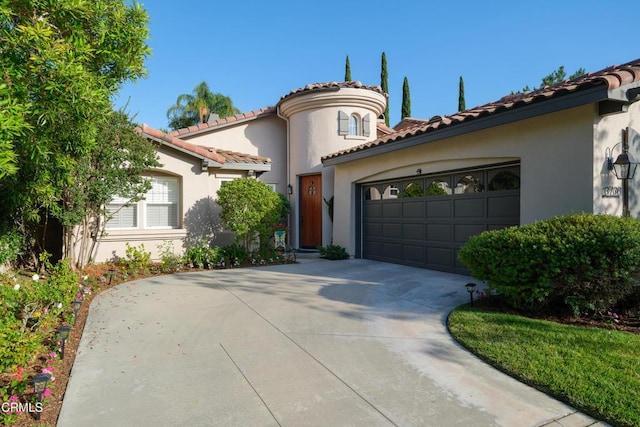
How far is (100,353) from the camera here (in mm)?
4176

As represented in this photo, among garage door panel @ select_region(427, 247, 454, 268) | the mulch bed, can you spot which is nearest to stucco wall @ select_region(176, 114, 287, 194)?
garage door panel @ select_region(427, 247, 454, 268)

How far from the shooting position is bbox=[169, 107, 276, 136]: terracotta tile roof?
532 inches

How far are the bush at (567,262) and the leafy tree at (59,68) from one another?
5346 mm

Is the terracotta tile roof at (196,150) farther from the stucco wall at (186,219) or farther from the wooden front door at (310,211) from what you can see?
the wooden front door at (310,211)

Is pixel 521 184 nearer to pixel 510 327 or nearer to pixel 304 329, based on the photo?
pixel 510 327

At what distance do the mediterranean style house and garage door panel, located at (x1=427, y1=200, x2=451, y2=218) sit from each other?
Result: 1.5 inches

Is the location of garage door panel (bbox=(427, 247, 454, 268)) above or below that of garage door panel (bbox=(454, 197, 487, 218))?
below

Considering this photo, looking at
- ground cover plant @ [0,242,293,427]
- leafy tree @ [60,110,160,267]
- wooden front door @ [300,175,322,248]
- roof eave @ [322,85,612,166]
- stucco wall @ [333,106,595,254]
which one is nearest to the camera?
ground cover plant @ [0,242,293,427]

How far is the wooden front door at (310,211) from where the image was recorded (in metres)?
13.5

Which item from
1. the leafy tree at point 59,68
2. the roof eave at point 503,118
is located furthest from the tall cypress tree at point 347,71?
the leafy tree at point 59,68

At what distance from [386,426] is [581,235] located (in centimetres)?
383

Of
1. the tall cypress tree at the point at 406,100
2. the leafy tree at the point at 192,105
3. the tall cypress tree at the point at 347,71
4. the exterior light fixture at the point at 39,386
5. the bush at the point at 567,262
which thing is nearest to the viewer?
the exterior light fixture at the point at 39,386

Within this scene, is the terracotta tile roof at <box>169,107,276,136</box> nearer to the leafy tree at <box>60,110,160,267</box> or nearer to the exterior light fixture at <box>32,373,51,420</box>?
the leafy tree at <box>60,110,160,267</box>

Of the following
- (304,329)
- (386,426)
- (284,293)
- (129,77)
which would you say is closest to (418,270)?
(284,293)
